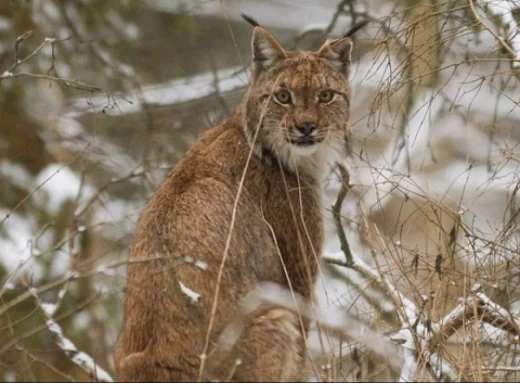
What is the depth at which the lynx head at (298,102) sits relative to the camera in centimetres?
652

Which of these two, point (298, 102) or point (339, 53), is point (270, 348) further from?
point (339, 53)

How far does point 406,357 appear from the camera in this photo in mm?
5355

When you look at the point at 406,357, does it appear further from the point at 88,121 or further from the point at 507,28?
the point at 88,121

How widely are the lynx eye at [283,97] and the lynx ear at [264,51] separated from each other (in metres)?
0.24

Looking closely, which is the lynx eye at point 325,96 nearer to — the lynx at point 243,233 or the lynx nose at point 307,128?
the lynx at point 243,233

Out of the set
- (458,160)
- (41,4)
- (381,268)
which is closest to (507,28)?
(381,268)

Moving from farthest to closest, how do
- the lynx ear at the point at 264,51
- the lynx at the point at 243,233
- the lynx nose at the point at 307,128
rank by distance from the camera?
the lynx ear at the point at 264,51 → the lynx nose at the point at 307,128 → the lynx at the point at 243,233

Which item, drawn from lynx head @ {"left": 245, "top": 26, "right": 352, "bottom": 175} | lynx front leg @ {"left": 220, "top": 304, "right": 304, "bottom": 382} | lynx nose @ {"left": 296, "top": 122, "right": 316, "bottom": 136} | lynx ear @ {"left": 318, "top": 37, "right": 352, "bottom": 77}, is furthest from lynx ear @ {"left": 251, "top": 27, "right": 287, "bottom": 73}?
lynx front leg @ {"left": 220, "top": 304, "right": 304, "bottom": 382}

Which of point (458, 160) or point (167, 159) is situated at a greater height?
point (458, 160)

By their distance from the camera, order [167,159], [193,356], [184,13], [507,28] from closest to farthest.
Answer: [193,356] → [507,28] → [167,159] → [184,13]

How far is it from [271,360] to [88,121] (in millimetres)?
6562

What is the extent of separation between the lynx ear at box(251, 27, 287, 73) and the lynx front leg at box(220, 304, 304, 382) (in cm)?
163

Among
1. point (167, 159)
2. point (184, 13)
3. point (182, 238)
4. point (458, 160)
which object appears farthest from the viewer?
point (458, 160)

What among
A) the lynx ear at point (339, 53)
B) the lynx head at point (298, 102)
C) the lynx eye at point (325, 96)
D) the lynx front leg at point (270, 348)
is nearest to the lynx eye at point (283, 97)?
the lynx head at point (298, 102)
